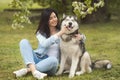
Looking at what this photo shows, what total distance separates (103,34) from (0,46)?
5.06 metres

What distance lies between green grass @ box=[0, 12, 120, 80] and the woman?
20 cm

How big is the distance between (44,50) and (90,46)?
5100 millimetres

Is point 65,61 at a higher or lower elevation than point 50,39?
lower

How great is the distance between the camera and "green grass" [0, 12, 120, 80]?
27.4 ft

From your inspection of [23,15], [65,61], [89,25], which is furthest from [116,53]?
[89,25]

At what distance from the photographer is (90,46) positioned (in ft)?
42.7

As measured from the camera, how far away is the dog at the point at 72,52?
25.2 ft

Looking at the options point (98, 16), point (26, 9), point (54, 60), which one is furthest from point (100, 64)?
point (98, 16)

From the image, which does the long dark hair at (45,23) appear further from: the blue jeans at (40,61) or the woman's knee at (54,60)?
the woman's knee at (54,60)

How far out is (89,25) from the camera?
19469 mm

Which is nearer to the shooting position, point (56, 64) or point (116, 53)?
point (56, 64)

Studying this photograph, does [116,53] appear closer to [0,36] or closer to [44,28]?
[44,28]

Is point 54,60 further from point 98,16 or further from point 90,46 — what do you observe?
point 98,16

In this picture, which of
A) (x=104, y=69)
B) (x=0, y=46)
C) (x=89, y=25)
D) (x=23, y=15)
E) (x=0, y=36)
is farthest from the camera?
(x=89, y=25)
